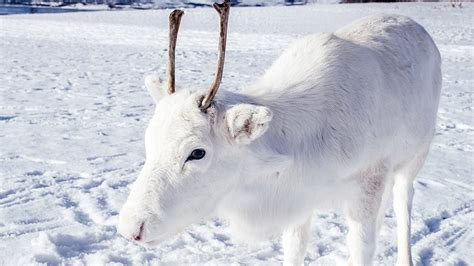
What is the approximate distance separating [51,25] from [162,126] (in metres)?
23.5

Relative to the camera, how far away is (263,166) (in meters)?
2.62

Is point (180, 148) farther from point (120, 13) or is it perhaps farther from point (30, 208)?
point (120, 13)

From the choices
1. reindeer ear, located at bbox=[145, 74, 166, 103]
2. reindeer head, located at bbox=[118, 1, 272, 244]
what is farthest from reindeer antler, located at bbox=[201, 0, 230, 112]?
reindeer ear, located at bbox=[145, 74, 166, 103]

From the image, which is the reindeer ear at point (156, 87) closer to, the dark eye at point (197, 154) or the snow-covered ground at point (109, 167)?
the dark eye at point (197, 154)

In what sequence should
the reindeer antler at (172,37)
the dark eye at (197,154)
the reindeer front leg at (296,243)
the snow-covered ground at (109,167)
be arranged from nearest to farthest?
the dark eye at (197,154), the reindeer antler at (172,37), the reindeer front leg at (296,243), the snow-covered ground at (109,167)

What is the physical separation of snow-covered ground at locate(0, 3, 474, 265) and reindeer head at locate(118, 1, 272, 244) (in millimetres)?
1315

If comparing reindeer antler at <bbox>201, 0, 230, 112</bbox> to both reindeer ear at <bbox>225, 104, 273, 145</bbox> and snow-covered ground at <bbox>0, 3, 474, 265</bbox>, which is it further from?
snow-covered ground at <bbox>0, 3, 474, 265</bbox>

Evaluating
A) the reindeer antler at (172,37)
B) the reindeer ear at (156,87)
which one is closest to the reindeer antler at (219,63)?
the reindeer antler at (172,37)

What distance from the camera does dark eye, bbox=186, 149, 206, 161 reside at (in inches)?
93.7

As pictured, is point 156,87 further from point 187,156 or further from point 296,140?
point 296,140

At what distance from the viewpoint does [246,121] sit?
7.70 ft

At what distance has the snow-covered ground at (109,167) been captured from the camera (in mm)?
3801

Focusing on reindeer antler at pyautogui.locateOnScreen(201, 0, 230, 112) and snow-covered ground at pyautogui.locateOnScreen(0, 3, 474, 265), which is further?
snow-covered ground at pyautogui.locateOnScreen(0, 3, 474, 265)

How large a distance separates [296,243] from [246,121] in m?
1.37
